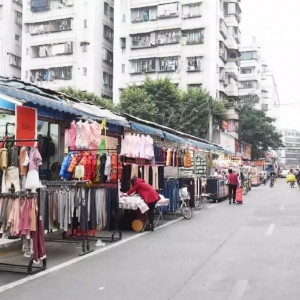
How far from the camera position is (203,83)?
41188 millimetres

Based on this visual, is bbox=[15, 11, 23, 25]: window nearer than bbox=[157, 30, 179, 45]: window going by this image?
No

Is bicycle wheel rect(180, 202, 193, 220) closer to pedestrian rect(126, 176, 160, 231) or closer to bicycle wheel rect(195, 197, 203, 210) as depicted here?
bicycle wheel rect(195, 197, 203, 210)

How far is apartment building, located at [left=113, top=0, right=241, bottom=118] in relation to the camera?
41.2 m

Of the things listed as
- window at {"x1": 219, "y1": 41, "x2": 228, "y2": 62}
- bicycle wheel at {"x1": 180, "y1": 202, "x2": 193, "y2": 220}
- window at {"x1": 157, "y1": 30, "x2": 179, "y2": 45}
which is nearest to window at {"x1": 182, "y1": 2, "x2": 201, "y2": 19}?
A: window at {"x1": 157, "y1": 30, "x2": 179, "y2": 45}

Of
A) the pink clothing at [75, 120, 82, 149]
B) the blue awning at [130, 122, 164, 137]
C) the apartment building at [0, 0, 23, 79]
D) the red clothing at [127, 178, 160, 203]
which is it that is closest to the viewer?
the pink clothing at [75, 120, 82, 149]

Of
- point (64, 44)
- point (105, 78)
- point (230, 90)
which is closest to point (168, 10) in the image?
point (105, 78)

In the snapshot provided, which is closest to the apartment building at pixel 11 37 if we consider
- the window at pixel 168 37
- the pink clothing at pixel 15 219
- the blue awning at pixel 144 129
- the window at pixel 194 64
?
the window at pixel 168 37

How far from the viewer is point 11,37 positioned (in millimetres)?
46594

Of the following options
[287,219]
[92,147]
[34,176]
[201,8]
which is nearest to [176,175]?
[287,219]

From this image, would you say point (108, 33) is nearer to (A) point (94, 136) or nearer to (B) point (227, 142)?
(B) point (227, 142)

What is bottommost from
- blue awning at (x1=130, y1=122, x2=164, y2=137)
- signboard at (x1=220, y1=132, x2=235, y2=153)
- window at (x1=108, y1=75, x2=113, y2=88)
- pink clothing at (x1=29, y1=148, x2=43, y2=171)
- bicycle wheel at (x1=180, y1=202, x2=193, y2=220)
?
bicycle wheel at (x1=180, y1=202, x2=193, y2=220)

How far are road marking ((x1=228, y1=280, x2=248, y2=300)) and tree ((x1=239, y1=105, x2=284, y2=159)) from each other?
1836 inches

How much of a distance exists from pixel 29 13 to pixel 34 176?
42.1 metres

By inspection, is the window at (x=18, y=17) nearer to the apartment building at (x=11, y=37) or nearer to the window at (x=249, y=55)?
the apartment building at (x=11, y=37)
